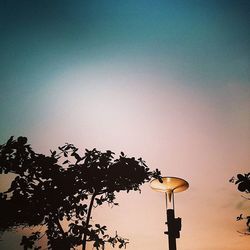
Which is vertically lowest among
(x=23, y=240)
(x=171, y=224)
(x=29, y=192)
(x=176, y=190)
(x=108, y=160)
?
(x=23, y=240)

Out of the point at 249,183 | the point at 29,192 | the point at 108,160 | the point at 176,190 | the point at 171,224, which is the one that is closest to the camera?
the point at 249,183

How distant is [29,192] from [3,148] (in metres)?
1.46

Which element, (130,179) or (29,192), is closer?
(29,192)

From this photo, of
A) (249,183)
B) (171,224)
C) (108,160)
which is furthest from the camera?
(108,160)

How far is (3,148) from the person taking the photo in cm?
Result: 783

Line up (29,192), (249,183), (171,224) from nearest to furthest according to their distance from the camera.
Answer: (249,183) < (171,224) < (29,192)

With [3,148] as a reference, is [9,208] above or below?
below

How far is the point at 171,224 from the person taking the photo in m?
7.15

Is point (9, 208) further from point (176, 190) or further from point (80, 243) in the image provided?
point (176, 190)

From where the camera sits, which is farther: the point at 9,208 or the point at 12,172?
the point at 12,172

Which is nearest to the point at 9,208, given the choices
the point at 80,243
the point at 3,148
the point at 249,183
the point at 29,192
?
the point at 29,192

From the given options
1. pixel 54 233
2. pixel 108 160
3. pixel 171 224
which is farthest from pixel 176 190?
pixel 54 233

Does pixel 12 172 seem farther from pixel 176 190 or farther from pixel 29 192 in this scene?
pixel 176 190

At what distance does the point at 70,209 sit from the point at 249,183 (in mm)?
5367
